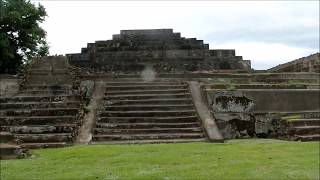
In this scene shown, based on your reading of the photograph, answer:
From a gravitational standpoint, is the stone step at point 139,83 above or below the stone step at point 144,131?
above

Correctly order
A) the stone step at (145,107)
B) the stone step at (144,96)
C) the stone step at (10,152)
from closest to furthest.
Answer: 1. the stone step at (10,152)
2. the stone step at (145,107)
3. the stone step at (144,96)

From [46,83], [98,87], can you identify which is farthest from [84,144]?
[46,83]

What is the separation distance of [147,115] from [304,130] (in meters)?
4.28

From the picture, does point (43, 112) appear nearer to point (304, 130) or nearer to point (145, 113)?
point (145, 113)

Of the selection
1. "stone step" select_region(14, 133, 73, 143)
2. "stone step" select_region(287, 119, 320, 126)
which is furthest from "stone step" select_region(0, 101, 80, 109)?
"stone step" select_region(287, 119, 320, 126)

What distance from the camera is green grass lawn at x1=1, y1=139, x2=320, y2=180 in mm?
8117

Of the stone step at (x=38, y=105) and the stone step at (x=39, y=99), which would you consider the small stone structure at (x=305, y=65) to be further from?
the stone step at (x=38, y=105)

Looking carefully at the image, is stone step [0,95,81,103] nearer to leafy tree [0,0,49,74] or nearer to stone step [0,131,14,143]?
stone step [0,131,14,143]

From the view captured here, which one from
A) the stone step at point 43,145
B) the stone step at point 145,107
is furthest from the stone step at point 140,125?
the stone step at point 43,145

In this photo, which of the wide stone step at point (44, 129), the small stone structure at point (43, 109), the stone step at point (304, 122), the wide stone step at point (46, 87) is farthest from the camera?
the wide stone step at point (46, 87)

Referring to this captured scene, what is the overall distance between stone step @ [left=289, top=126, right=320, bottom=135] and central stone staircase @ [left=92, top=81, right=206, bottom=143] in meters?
2.36

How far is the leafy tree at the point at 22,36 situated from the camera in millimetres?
26364

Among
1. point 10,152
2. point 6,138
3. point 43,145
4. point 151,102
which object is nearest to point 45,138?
point 43,145

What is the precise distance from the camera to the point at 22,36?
91.2ft
